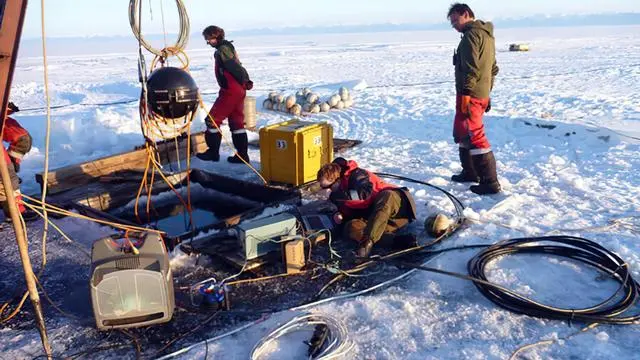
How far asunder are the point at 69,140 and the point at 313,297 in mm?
6531

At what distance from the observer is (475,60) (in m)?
5.53

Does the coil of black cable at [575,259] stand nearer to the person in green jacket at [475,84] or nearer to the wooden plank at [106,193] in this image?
the person in green jacket at [475,84]

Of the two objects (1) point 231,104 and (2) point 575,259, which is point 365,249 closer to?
(2) point 575,259

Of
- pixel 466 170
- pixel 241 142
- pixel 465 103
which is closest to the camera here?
pixel 465 103

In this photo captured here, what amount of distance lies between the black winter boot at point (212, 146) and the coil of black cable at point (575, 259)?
4.23 metres

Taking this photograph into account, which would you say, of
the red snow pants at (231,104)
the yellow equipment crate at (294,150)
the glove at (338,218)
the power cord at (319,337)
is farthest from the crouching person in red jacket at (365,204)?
the red snow pants at (231,104)

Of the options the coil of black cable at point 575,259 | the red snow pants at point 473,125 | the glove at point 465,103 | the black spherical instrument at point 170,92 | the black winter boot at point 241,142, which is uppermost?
the black spherical instrument at point 170,92

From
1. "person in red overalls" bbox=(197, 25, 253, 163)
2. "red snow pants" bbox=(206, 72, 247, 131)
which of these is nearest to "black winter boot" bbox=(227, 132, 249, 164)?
"person in red overalls" bbox=(197, 25, 253, 163)

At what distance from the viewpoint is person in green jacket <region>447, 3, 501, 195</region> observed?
5547mm

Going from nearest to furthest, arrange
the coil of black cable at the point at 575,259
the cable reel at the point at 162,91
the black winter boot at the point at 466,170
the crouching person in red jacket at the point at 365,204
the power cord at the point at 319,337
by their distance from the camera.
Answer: the power cord at the point at 319,337, the coil of black cable at the point at 575,259, the cable reel at the point at 162,91, the crouching person in red jacket at the point at 365,204, the black winter boot at the point at 466,170

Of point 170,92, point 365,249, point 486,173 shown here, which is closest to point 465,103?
point 486,173

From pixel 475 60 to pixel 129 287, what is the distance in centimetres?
413

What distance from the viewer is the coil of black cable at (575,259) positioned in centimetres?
326

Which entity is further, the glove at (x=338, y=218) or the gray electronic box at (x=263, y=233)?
the glove at (x=338, y=218)
